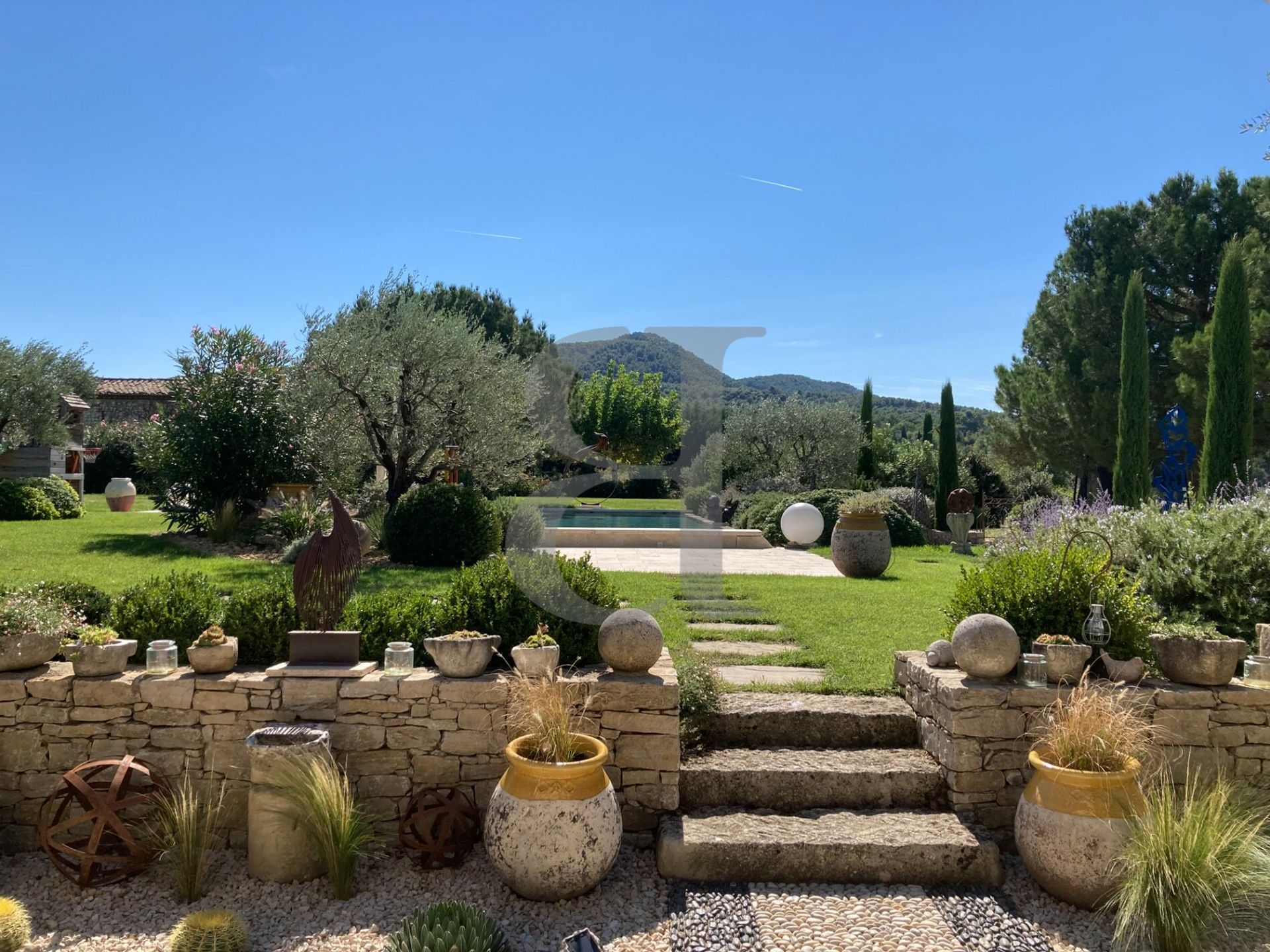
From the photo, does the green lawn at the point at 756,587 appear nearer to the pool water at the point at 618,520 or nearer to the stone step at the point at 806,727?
the stone step at the point at 806,727

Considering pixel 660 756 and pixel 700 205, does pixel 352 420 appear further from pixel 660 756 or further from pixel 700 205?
pixel 660 756

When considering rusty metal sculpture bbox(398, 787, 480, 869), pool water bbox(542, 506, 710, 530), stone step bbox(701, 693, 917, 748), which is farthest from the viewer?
pool water bbox(542, 506, 710, 530)

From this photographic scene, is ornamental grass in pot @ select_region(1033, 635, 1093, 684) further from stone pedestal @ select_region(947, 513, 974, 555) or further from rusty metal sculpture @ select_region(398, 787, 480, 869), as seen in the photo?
stone pedestal @ select_region(947, 513, 974, 555)

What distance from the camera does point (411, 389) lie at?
1132 cm

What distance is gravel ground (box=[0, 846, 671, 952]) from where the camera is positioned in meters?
3.10

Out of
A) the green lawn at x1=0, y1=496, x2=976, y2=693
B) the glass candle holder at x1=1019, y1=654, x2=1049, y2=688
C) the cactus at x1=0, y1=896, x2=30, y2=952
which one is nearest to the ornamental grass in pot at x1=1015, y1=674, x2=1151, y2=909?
the glass candle holder at x1=1019, y1=654, x2=1049, y2=688

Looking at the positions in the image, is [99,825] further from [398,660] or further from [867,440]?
[867,440]

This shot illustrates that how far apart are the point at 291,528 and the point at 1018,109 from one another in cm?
1041

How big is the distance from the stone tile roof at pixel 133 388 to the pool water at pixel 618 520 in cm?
2071

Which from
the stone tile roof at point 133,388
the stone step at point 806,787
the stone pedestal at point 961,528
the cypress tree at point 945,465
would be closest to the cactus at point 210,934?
the stone step at point 806,787

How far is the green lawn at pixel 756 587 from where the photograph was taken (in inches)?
232

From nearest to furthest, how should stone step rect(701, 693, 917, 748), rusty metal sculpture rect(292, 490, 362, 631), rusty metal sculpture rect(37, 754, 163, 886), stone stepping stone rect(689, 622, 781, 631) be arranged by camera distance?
rusty metal sculpture rect(37, 754, 163, 886) → rusty metal sculpture rect(292, 490, 362, 631) → stone step rect(701, 693, 917, 748) → stone stepping stone rect(689, 622, 781, 631)

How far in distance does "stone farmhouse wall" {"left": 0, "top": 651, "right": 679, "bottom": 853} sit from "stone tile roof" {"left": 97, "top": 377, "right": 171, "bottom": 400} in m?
29.5

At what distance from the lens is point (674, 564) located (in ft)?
37.4
